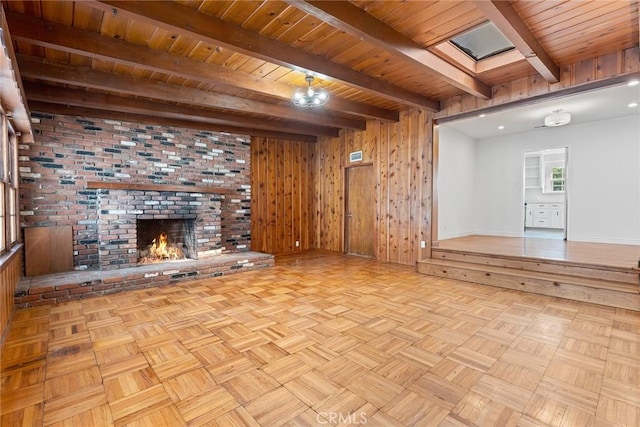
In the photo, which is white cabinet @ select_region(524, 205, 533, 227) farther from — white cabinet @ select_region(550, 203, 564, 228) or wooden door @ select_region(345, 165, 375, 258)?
wooden door @ select_region(345, 165, 375, 258)

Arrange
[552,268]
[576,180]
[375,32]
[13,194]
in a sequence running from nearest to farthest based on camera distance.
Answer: [375,32], [13,194], [552,268], [576,180]

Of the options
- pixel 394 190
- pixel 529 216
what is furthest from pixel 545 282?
pixel 529 216

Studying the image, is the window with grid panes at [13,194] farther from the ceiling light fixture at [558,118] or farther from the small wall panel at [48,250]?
the ceiling light fixture at [558,118]

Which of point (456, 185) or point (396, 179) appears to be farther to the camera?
point (456, 185)

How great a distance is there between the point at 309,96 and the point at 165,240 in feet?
11.2

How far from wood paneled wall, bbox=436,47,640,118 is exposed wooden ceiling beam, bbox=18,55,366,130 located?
2302 millimetres

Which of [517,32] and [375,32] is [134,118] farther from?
[517,32]

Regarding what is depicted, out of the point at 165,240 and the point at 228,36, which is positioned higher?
the point at 228,36

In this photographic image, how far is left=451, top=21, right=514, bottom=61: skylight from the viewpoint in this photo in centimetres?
284

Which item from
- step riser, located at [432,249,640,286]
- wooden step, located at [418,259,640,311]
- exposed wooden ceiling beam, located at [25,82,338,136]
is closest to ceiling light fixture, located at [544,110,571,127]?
step riser, located at [432,249,640,286]

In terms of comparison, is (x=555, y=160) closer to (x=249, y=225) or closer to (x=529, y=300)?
(x=529, y=300)

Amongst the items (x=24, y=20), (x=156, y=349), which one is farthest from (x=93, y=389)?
(x=24, y=20)

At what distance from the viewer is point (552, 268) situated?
365 centimetres

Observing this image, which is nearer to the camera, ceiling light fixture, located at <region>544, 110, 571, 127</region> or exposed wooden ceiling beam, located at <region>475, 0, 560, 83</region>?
exposed wooden ceiling beam, located at <region>475, 0, 560, 83</region>
